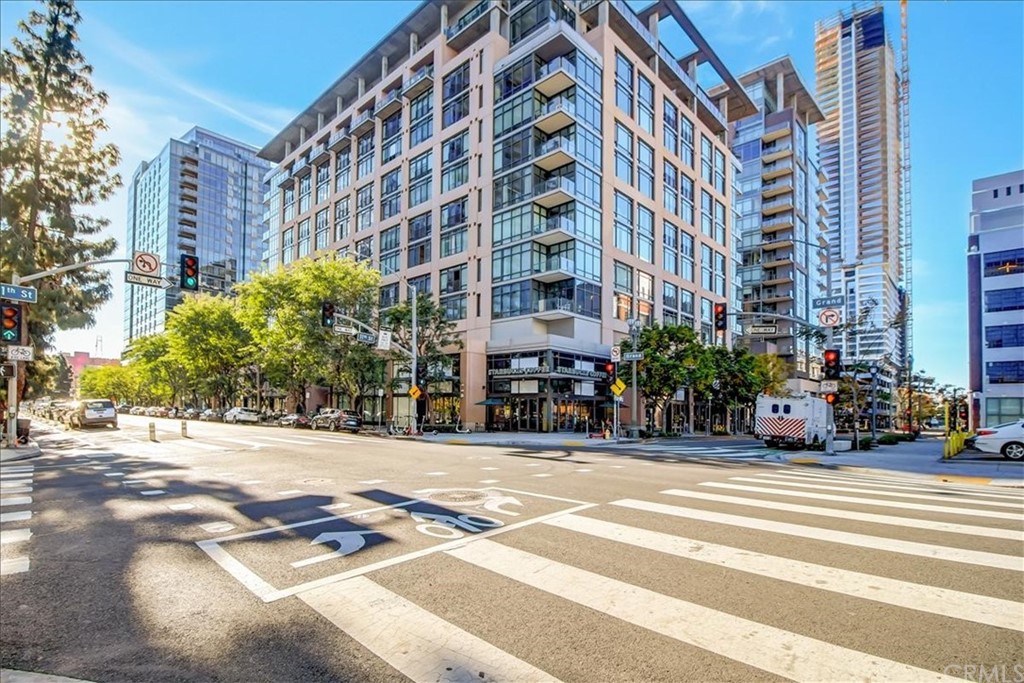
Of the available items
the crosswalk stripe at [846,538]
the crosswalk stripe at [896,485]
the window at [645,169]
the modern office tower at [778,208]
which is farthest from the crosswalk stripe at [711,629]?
the modern office tower at [778,208]

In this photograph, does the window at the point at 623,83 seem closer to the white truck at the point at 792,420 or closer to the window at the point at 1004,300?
the white truck at the point at 792,420

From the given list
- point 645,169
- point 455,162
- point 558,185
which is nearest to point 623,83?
point 645,169

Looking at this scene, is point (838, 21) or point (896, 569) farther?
point (838, 21)

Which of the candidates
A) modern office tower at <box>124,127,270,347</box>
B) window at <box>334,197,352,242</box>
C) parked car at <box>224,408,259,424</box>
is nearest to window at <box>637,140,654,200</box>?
window at <box>334,197,352,242</box>

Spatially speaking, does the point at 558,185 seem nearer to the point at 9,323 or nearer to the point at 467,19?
the point at 467,19

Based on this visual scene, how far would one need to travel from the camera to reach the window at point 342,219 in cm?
6244

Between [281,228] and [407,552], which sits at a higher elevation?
[281,228]

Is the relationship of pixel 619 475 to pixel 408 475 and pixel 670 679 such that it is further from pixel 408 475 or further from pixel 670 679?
pixel 670 679

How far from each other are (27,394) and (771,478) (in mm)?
35043

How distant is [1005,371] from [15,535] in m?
76.4

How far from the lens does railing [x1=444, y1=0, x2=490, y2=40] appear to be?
48031 millimetres

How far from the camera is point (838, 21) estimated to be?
187500 mm

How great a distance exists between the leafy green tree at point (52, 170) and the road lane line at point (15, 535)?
20530mm

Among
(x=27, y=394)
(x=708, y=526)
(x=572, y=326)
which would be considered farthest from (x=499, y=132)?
(x=708, y=526)
